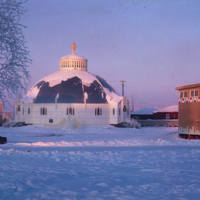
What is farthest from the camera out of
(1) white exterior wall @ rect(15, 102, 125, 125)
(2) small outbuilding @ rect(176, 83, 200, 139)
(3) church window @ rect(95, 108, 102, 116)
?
(3) church window @ rect(95, 108, 102, 116)

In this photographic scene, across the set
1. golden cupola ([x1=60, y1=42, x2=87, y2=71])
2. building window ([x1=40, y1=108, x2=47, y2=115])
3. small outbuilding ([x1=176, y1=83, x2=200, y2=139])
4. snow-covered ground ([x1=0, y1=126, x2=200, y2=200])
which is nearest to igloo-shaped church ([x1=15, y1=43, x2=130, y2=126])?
A: building window ([x1=40, y1=108, x2=47, y2=115])

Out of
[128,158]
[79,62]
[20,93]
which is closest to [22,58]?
[20,93]

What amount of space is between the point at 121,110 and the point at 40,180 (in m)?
40.0

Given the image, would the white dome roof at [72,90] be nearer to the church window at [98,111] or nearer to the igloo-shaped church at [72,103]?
the igloo-shaped church at [72,103]

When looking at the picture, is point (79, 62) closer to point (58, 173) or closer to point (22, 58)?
point (22, 58)

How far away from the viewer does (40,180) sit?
30.3ft

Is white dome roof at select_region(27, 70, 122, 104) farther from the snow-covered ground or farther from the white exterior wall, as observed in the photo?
the snow-covered ground

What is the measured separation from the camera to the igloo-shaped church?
46250mm

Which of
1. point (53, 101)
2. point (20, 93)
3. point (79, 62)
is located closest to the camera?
point (20, 93)

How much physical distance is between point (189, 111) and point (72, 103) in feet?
75.4

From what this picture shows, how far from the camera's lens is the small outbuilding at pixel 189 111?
25.7 metres

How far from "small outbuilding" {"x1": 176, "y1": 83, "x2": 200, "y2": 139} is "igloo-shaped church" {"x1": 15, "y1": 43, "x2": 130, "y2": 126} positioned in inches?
795

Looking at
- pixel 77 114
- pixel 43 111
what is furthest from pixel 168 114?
pixel 43 111

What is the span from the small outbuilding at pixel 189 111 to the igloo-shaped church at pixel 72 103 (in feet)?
66.3
